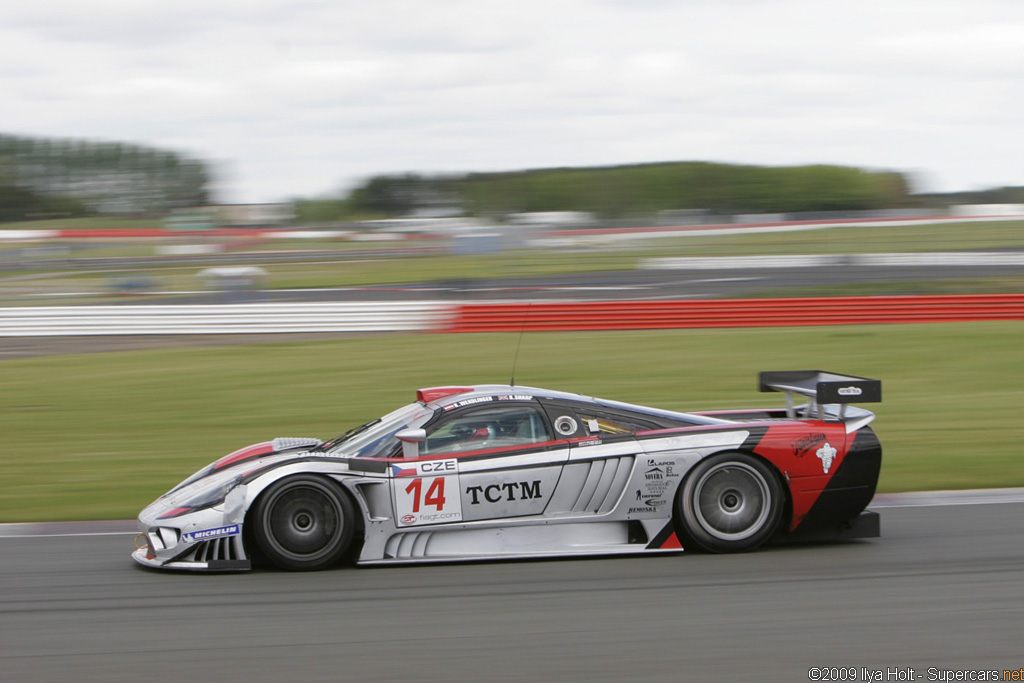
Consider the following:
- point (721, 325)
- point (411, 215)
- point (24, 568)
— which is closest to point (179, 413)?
point (24, 568)

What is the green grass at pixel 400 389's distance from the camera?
28.8 feet

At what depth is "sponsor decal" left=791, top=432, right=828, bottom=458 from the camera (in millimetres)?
5742

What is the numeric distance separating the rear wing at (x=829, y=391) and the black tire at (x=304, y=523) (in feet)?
9.18

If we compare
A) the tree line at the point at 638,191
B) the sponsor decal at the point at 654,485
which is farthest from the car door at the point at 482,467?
the tree line at the point at 638,191

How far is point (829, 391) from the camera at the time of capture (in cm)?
577

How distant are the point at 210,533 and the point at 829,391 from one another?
11.7 ft

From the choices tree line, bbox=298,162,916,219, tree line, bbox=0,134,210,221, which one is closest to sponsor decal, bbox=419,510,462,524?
tree line, bbox=298,162,916,219

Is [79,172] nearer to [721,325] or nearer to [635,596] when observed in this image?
[721,325]

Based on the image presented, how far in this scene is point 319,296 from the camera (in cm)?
2642

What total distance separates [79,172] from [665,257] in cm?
3561

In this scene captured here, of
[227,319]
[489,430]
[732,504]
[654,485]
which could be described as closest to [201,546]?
[489,430]

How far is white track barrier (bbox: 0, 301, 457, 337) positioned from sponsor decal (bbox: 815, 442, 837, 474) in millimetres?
14366

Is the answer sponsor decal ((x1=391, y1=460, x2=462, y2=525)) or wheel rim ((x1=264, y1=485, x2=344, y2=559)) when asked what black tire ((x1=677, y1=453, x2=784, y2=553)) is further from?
wheel rim ((x1=264, y1=485, x2=344, y2=559))

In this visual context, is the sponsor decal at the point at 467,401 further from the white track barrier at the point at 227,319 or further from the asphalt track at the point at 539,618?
the white track barrier at the point at 227,319
